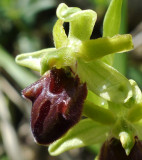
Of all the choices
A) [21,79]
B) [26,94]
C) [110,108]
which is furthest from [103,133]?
[21,79]

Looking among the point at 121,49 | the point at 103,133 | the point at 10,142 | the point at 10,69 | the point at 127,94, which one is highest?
the point at 121,49

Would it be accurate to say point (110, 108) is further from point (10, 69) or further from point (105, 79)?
point (10, 69)

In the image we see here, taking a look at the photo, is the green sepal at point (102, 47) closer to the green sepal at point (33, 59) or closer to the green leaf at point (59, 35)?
the green leaf at point (59, 35)

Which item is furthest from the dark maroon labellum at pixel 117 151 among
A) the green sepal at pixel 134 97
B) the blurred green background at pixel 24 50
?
the blurred green background at pixel 24 50

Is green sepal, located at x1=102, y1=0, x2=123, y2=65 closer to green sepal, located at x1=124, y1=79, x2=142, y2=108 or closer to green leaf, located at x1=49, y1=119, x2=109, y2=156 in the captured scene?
green sepal, located at x1=124, y1=79, x2=142, y2=108

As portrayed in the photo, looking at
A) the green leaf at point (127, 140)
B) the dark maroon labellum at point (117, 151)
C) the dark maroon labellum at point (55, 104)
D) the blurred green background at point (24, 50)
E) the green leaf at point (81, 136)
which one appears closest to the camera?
the dark maroon labellum at point (55, 104)

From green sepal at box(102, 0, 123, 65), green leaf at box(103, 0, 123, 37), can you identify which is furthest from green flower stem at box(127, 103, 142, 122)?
green leaf at box(103, 0, 123, 37)
